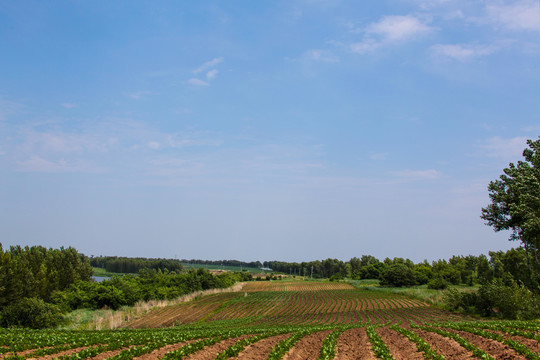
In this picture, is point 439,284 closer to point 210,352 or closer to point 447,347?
point 447,347

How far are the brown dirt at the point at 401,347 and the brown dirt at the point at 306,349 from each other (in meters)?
3.78

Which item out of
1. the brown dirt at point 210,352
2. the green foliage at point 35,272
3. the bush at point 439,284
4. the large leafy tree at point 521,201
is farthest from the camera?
the bush at point 439,284

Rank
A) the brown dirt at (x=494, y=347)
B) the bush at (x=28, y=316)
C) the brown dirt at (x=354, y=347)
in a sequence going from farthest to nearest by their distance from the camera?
the bush at (x=28, y=316), the brown dirt at (x=354, y=347), the brown dirt at (x=494, y=347)

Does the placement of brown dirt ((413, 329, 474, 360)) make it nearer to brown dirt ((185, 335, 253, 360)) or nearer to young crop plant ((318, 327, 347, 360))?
young crop plant ((318, 327, 347, 360))

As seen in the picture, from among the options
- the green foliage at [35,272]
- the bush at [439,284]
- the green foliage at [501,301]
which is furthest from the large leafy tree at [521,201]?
the green foliage at [35,272]

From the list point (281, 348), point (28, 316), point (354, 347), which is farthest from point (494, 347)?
point (28, 316)

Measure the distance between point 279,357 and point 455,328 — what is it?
50.9 ft

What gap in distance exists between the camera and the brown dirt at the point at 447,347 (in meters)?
16.0

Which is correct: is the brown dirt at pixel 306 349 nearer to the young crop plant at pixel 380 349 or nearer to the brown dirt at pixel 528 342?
the young crop plant at pixel 380 349

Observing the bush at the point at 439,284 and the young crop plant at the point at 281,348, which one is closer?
the young crop plant at the point at 281,348

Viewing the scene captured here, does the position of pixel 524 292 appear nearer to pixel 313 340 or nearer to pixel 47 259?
pixel 313 340

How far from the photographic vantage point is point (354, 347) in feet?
63.9

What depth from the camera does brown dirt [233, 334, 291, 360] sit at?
16.1 metres

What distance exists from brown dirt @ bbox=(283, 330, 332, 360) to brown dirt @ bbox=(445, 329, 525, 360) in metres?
7.73
